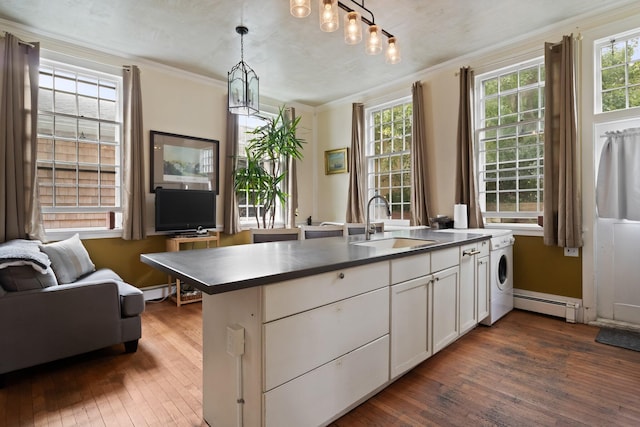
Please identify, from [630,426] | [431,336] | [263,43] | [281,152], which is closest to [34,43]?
[263,43]

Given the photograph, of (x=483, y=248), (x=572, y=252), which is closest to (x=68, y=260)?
(x=483, y=248)

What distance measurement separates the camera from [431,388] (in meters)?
1.98

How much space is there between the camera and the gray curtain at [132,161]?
3725mm

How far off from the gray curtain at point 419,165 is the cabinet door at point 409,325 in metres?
2.15

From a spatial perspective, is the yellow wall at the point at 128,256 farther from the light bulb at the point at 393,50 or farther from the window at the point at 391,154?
the light bulb at the point at 393,50

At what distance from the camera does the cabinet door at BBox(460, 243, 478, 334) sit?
256cm

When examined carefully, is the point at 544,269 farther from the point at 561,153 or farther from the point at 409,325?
the point at 409,325

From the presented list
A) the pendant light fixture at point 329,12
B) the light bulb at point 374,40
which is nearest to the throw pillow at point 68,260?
the pendant light fixture at point 329,12

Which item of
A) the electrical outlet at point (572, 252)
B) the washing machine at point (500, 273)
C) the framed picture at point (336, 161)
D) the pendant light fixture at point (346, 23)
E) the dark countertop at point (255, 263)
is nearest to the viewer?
the dark countertop at point (255, 263)

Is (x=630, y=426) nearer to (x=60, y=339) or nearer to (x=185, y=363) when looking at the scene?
(x=185, y=363)

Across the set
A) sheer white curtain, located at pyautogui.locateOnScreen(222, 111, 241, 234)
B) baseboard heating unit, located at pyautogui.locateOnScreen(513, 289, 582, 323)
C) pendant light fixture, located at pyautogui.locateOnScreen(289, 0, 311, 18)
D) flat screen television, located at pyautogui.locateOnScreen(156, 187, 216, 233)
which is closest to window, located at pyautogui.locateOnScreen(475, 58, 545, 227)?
baseboard heating unit, located at pyautogui.locateOnScreen(513, 289, 582, 323)

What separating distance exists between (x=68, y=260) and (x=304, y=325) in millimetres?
2524

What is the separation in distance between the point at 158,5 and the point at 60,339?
2836 mm

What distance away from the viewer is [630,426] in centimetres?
163
